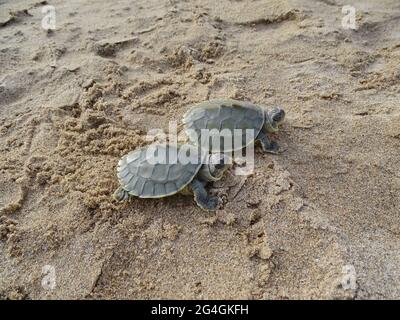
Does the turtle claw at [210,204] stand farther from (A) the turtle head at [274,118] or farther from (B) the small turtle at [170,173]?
(A) the turtle head at [274,118]

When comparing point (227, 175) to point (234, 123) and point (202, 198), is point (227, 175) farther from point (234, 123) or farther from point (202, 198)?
point (234, 123)

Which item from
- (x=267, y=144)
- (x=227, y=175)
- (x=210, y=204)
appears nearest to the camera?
(x=210, y=204)

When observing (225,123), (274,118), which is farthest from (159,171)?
(274,118)

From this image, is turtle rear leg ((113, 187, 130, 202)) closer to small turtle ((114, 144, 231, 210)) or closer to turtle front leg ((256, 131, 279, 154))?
small turtle ((114, 144, 231, 210))

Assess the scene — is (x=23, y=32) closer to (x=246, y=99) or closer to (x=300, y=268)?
(x=246, y=99)

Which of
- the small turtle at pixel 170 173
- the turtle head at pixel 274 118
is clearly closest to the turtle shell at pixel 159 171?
the small turtle at pixel 170 173

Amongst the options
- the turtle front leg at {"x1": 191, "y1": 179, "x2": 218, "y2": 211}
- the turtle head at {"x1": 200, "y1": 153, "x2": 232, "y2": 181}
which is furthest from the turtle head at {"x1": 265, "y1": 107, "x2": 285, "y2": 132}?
the turtle front leg at {"x1": 191, "y1": 179, "x2": 218, "y2": 211}
